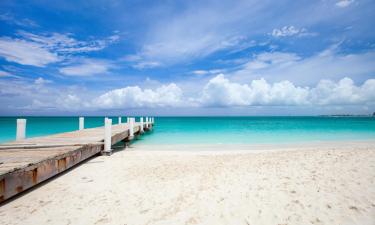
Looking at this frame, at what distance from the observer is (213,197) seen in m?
4.41

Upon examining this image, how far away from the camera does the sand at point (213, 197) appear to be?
3.64 m

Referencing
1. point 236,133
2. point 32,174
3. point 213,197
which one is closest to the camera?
point 213,197

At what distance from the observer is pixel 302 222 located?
338cm

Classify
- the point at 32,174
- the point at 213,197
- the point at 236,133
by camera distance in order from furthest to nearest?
the point at 236,133
the point at 32,174
the point at 213,197

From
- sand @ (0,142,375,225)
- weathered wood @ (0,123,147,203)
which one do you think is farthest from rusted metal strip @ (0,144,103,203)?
sand @ (0,142,375,225)

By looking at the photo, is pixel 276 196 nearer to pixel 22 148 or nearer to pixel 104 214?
pixel 104 214

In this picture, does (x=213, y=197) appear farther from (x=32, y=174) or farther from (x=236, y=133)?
(x=236, y=133)

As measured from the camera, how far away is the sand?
3.64m

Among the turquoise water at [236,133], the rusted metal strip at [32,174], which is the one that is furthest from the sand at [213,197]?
the turquoise water at [236,133]

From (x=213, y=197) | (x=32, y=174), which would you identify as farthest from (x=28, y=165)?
(x=213, y=197)

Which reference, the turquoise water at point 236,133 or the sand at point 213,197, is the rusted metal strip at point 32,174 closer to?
the sand at point 213,197

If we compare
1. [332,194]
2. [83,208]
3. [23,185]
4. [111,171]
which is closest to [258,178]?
[332,194]

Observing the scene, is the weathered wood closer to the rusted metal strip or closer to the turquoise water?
the rusted metal strip

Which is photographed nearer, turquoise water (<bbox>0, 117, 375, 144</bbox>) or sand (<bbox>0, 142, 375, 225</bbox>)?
sand (<bbox>0, 142, 375, 225</bbox>)
